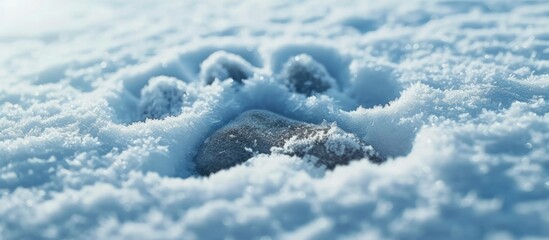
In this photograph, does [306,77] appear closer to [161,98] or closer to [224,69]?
[224,69]

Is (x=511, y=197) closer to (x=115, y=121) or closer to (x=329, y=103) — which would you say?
(x=329, y=103)

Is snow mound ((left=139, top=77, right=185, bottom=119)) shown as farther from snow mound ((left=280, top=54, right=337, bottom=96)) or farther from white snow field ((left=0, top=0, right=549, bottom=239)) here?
snow mound ((left=280, top=54, right=337, bottom=96))

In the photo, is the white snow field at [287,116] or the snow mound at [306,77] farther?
the snow mound at [306,77]

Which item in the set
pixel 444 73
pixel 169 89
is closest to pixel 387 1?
pixel 444 73

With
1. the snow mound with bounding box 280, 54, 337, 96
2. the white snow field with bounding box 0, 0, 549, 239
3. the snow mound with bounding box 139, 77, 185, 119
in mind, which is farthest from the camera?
the snow mound with bounding box 280, 54, 337, 96

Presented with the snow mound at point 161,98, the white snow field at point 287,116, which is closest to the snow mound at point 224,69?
the white snow field at point 287,116

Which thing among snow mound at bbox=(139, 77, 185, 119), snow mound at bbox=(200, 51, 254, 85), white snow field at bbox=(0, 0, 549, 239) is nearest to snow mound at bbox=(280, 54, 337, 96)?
white snow field at bbox=(0, 0, 549, 239)

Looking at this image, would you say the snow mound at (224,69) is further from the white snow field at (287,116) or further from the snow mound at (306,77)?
the snow mound at (306,77)

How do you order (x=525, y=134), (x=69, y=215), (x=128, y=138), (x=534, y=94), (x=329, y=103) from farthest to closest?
1. (x=329, y=103)
2. (x=534, y=94)
3. (x=128, y=138)
4. (x=525, y=134)
5. (x=69, y=215)
